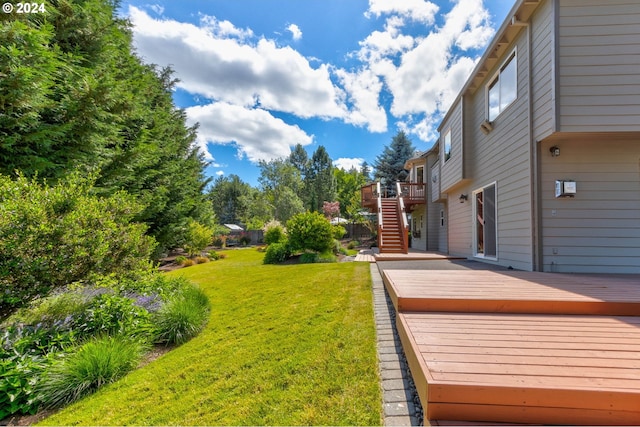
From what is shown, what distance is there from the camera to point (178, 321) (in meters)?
3.61

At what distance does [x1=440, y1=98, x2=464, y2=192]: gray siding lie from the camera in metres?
7.82

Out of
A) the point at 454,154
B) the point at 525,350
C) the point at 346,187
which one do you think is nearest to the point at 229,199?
the point at 346,187

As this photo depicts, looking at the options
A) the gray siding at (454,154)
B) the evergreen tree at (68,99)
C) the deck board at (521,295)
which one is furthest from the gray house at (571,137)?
the evergreen tree at (68,99)

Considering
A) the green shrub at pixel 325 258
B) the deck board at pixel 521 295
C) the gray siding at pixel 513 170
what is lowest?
the green shrub at pixel 325 258

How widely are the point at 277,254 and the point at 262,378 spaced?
7.73 m

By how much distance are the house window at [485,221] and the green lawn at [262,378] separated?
4.22 meters

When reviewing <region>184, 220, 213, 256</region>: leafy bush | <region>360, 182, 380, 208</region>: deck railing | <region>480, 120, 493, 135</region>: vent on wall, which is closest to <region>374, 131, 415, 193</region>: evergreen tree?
<region>360, 182, 380, 208</region>: deck railing

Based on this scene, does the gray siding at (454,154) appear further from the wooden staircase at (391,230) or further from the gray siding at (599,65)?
the gray siding at (599,65)

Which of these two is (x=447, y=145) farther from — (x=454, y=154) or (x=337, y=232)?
(x=337, y=232)

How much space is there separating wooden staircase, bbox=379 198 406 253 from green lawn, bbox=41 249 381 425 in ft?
17.8

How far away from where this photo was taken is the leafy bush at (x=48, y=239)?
285 centimetres

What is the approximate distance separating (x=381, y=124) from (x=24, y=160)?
22502mm

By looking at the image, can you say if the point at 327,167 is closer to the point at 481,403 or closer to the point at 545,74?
the point at 545,74

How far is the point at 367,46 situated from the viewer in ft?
33.6
